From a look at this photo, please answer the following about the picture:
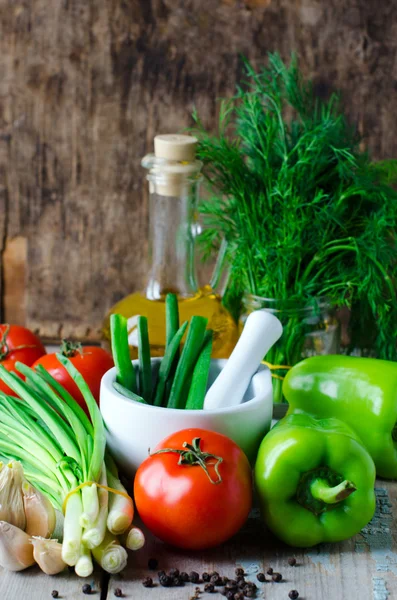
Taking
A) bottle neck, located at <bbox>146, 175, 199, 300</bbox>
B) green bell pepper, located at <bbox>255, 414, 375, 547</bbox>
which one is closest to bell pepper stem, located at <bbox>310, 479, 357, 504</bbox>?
green bell pepper, located at <bbox>255, 414, 375, 547</bbox>

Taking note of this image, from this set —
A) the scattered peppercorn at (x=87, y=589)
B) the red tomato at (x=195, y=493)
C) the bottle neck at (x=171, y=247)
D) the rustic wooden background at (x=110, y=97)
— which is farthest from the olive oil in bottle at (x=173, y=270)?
the scattered peppercorn at (x=87, y=589)

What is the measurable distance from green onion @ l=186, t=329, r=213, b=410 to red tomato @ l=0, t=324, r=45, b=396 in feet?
1.21

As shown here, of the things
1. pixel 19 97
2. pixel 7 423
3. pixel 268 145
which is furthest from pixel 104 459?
pixel 19 97

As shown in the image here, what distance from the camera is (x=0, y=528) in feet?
2.68

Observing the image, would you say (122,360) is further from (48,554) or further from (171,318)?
(48,554)

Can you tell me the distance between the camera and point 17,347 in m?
1.31

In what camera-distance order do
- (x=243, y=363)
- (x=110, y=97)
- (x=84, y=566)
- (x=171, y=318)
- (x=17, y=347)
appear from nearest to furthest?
(x=84, y=566) → (x=243, y=363) → (x=171, y=318) → (x=17, y=347) → (x=110, y=97)

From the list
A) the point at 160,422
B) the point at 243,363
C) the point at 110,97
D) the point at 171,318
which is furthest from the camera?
the point at 110,97

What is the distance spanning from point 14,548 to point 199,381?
1.11ft

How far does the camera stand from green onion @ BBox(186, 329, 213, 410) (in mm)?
1029

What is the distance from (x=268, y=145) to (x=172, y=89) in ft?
1.35

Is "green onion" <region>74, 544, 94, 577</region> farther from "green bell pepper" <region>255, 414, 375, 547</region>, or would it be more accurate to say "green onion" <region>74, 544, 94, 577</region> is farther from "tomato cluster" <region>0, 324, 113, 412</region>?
"tomato cluster" <region>0, 324, 113, 412</region>

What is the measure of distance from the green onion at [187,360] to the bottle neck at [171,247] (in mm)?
254

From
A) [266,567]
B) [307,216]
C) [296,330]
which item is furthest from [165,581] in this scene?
[307,216]
